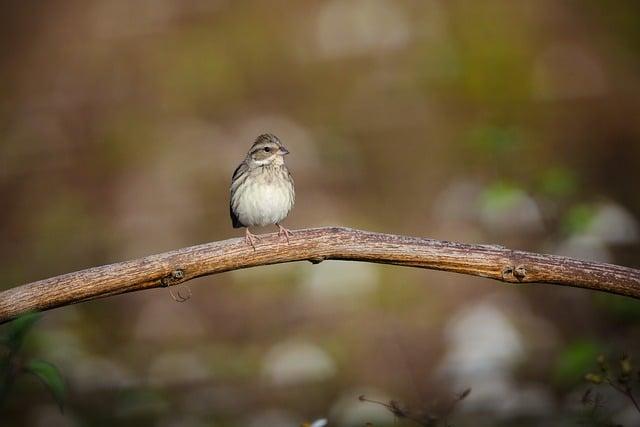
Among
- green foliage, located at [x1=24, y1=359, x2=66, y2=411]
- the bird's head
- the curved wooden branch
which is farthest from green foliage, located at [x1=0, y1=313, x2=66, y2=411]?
the bird's head

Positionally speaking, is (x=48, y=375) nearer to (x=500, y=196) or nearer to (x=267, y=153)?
(x=267, y=153)

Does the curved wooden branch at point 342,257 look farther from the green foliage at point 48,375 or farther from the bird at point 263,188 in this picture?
the bird at point 263,188

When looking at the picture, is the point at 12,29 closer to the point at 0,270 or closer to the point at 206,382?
the point at 0,270

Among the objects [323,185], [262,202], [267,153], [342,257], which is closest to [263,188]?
[262,202]

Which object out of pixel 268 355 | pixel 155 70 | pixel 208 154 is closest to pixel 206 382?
pixel 268 355

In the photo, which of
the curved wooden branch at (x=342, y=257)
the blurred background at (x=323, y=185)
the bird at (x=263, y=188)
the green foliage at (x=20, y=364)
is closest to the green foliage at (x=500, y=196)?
the blurred background at (x=323, y=185)

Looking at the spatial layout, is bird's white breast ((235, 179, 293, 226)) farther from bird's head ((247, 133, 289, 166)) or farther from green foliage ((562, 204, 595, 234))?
green foliage ((562, 204, 595, 234))

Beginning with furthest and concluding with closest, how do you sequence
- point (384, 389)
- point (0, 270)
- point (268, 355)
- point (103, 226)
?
point (103, 226) < point (0, 270) < point (268, 355) < point (384, 389)
